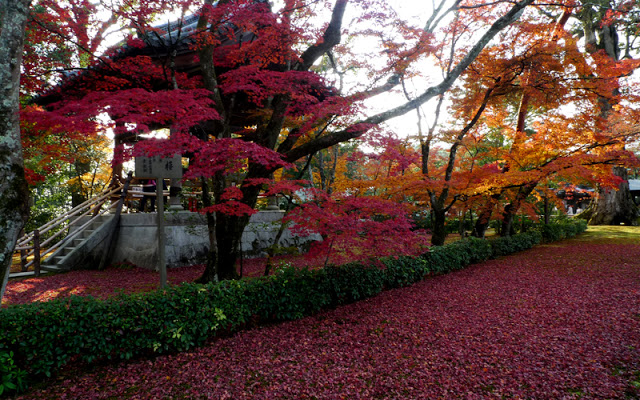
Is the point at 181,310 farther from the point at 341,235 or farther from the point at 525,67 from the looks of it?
the point at 525,67

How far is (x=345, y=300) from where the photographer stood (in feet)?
20.7

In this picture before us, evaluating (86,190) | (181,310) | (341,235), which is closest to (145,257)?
(181,310)

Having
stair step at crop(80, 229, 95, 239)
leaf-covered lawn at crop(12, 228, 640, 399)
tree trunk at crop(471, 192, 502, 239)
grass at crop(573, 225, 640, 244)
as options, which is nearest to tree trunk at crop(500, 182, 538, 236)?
tree trunk at crop(471, 192, 502, 239)

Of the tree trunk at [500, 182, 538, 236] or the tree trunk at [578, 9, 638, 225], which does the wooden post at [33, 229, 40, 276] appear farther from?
the tree trunk at [578, 9, 638, 225]

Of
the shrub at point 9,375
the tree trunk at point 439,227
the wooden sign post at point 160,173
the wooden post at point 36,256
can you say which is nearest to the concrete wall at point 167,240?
the wooden post at point 36,256

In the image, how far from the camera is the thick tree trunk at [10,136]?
315 centimetres

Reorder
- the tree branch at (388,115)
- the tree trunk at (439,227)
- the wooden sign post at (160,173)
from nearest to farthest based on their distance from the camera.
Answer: the wooden sign post at (160,173), the tree branch at (388,115), the tree trunk at (439,227)

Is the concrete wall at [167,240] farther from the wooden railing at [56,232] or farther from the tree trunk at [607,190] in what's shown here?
the tree trunk at [607,190]

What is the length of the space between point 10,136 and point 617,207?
82.4 ft

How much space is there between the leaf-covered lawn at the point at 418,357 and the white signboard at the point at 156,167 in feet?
9.59

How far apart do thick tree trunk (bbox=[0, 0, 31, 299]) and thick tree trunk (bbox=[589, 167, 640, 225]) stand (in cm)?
2371

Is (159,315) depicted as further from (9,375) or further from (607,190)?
(607,190)

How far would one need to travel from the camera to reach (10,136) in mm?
3188

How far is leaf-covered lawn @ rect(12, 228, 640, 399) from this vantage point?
338 cm
